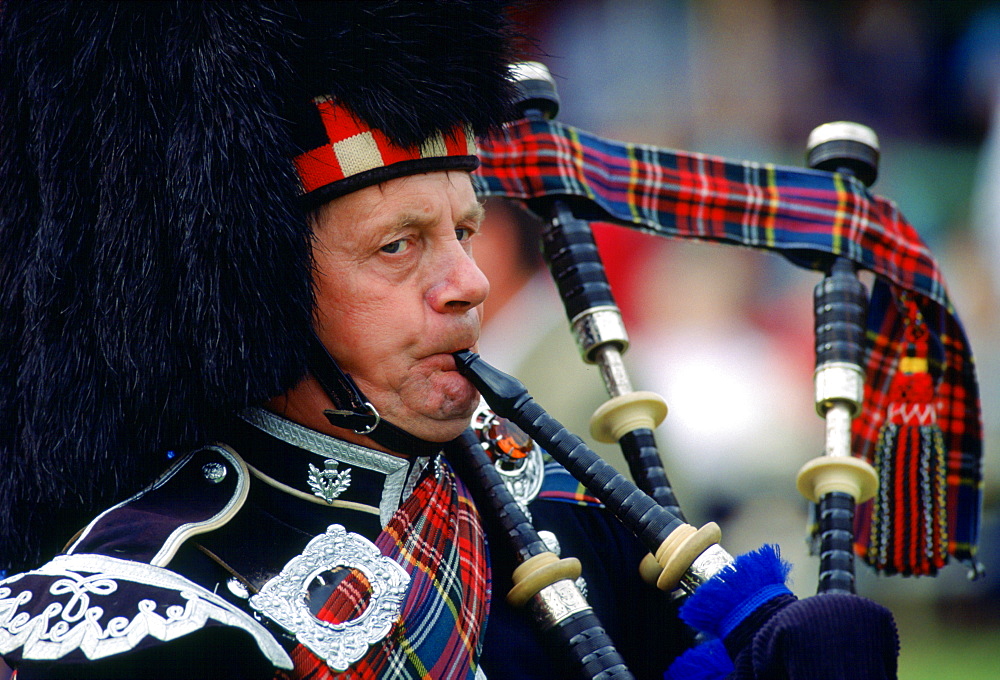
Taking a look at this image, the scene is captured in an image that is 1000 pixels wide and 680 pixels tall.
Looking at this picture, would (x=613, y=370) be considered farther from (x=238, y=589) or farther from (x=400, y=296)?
(x=238, y=589)

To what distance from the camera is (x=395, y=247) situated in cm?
196

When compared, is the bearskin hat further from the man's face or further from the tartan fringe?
the tartan fringe

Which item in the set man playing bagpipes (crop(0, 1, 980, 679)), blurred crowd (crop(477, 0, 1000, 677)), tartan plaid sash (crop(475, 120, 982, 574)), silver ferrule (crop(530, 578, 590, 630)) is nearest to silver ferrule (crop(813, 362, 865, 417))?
tartan plaid sash (crop(475, 120, 982, 574))

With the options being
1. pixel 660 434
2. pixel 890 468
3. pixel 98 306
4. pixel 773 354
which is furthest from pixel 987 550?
pixel 98 306

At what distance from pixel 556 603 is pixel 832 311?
0.97 metres

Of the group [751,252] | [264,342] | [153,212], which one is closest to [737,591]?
[264,342]

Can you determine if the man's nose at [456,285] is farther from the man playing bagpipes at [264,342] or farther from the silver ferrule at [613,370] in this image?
the silver ferrule at [613,370]

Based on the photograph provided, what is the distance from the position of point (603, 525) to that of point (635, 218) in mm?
715

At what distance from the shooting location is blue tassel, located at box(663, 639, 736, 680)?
1.76 meters

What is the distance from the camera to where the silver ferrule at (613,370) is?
93.3 inches

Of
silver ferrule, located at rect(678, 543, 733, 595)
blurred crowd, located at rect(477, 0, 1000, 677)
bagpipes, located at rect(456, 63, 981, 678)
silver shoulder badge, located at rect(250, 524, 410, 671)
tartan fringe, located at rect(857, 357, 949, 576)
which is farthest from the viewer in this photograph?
blurred crowd, located at rect(477, 0, 1000, 677)

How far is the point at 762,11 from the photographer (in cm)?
603

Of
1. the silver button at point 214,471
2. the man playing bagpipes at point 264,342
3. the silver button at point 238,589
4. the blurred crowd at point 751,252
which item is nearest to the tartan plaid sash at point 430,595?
the man playing bagpipes at point 264,342

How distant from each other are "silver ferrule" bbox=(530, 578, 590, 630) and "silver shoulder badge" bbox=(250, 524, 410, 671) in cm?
26
